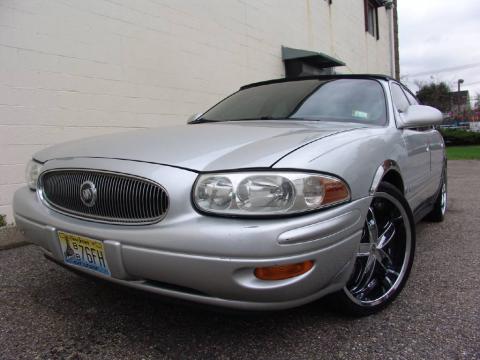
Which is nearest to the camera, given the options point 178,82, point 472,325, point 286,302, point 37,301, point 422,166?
point 286,302

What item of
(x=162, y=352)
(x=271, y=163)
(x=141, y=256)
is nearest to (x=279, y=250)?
(x=271, y=163)

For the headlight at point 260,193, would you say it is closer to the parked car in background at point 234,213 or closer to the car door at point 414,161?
the parked car in background at point 234,213

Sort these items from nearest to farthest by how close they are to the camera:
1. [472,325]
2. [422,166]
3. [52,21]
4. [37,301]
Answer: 1. [472,325]
2. [37,301]
3. [422,166]
4. [52,21]

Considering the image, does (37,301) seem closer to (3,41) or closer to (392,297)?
(392,297)

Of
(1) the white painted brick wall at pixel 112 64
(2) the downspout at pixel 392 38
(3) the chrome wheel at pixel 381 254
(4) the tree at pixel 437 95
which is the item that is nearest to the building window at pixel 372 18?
(2) the downspout at pixel 392 38

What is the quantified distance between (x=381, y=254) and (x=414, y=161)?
89 cm

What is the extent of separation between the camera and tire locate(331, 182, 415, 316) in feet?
7.27

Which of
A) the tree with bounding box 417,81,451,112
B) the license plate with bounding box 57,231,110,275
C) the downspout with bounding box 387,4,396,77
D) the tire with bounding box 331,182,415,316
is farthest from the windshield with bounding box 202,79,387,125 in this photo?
the tree with bounding box 417,81,451,112

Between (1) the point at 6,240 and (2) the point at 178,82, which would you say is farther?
(2) the point at 178,82

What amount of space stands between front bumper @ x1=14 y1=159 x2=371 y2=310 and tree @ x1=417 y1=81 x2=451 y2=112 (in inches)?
1678

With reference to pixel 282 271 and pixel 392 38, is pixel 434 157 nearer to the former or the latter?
pixel 282 271

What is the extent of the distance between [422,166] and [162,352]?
2356 mm

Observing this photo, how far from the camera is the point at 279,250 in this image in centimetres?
162

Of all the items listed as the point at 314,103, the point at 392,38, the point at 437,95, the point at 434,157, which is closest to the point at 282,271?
the point at 314,103
